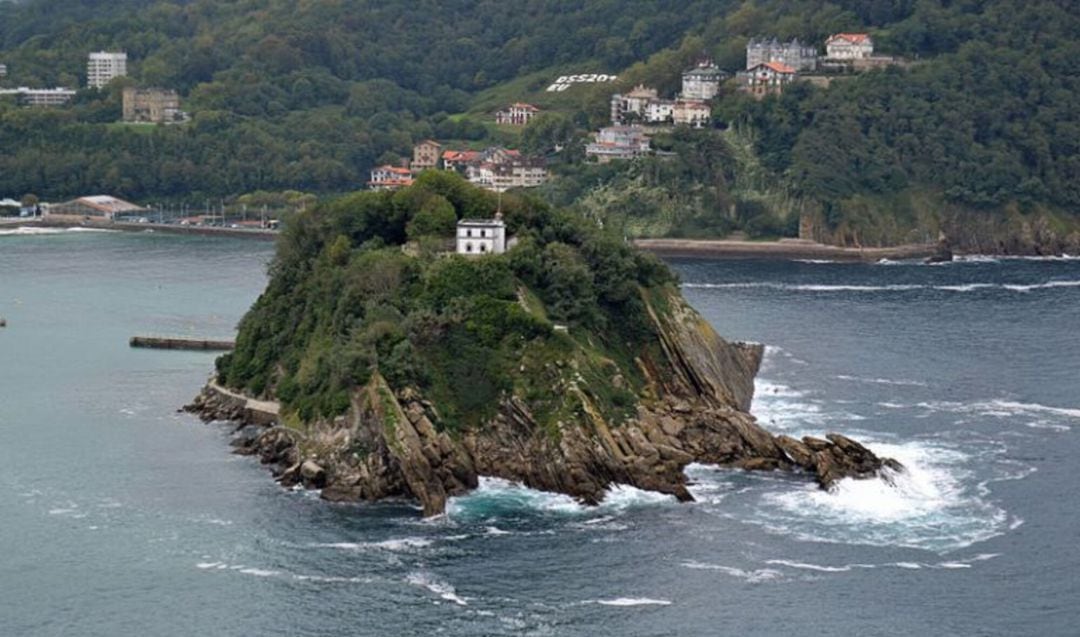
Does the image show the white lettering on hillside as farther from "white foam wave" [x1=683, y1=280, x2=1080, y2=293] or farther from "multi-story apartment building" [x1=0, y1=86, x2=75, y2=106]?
"white foam wave" [x1=683, y1=280, x2=1080, y2=293]

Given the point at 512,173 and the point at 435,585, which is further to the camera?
the point at 512,173

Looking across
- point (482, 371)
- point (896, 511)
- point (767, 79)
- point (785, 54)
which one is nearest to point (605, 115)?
point (767, 79)

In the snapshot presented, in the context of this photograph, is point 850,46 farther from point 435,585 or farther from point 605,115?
point 435,585

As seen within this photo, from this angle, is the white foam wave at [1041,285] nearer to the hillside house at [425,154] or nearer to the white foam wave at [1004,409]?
the white foam wave at [1004,409]

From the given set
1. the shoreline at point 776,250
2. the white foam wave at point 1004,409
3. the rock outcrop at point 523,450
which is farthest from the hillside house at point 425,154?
the rock outcrop at point 523,450

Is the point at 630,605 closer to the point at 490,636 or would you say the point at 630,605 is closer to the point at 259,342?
the point at 490,636

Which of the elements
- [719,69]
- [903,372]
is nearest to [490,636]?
[903,372]
